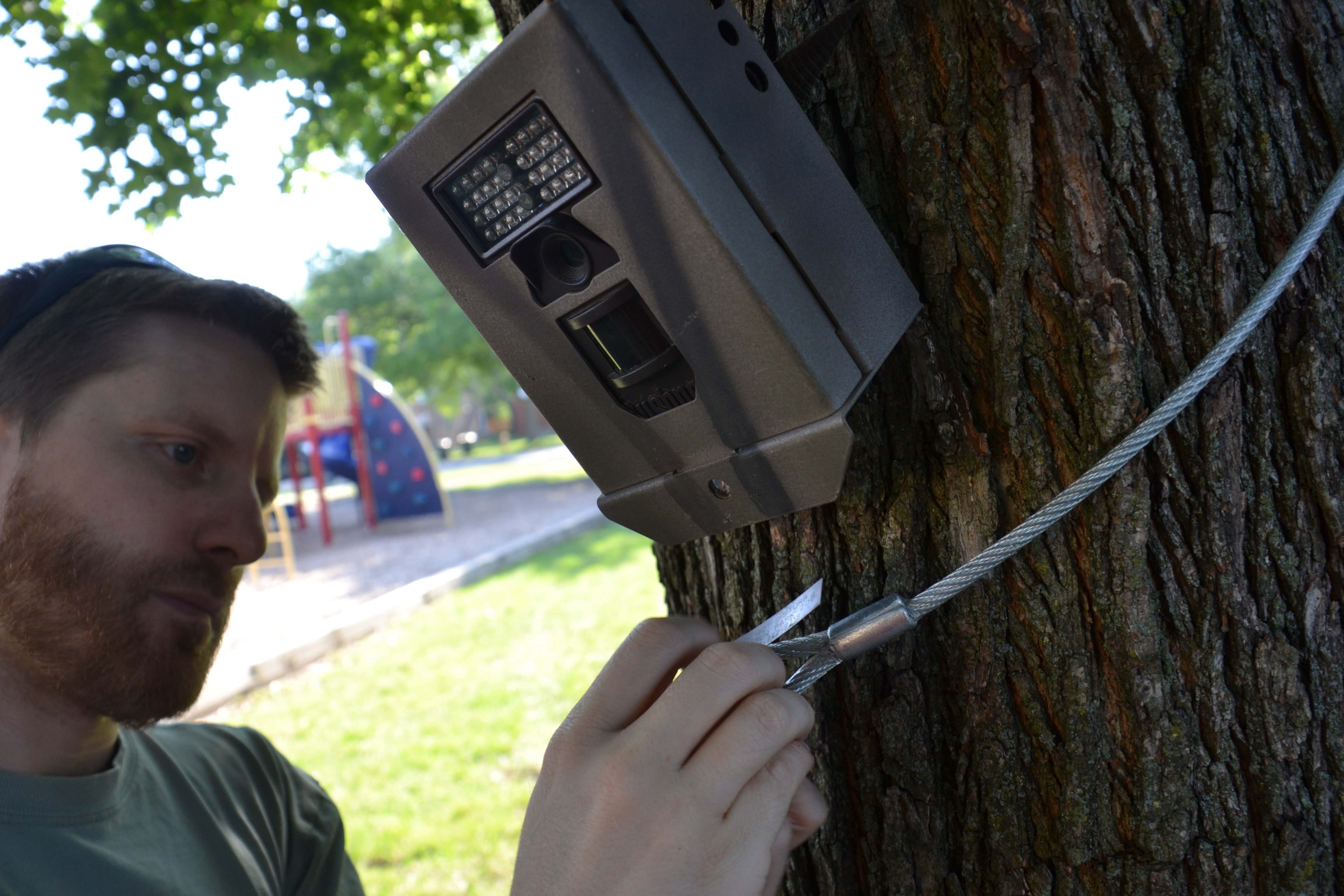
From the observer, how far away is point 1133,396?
87cm

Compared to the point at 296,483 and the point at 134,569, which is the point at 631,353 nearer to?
the point at 134,569

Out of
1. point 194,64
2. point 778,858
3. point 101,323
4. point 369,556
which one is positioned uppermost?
point 194,64

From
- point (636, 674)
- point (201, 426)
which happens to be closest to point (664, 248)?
point (636, 674)

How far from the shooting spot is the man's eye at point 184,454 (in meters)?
1.40

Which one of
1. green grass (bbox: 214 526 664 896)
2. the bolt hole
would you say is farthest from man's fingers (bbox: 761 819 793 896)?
green grass (bbox: 214 526 664 896)

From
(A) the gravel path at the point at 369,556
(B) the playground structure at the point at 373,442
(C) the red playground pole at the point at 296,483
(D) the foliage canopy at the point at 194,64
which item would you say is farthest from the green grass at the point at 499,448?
(D) the foliage canopy at the point at 194,64

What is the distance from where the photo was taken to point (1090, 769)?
35.9 inches

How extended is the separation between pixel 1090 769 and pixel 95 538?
1433mm

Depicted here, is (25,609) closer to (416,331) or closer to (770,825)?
(770,825)

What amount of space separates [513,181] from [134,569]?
0.98 metres

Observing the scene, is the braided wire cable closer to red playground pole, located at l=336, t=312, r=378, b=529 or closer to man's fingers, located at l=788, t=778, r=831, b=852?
man's fingers, located at l=788, t=778, r=831, b=852

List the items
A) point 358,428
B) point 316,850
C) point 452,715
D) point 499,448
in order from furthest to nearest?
point 499,448 → point 358,428 → point 452,715 → point 316,850

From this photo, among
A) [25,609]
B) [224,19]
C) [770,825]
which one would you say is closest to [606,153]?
[770,825]

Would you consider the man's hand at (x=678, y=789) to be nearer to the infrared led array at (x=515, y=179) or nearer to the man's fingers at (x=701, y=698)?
the man's fingers at (x=701, y=698)
